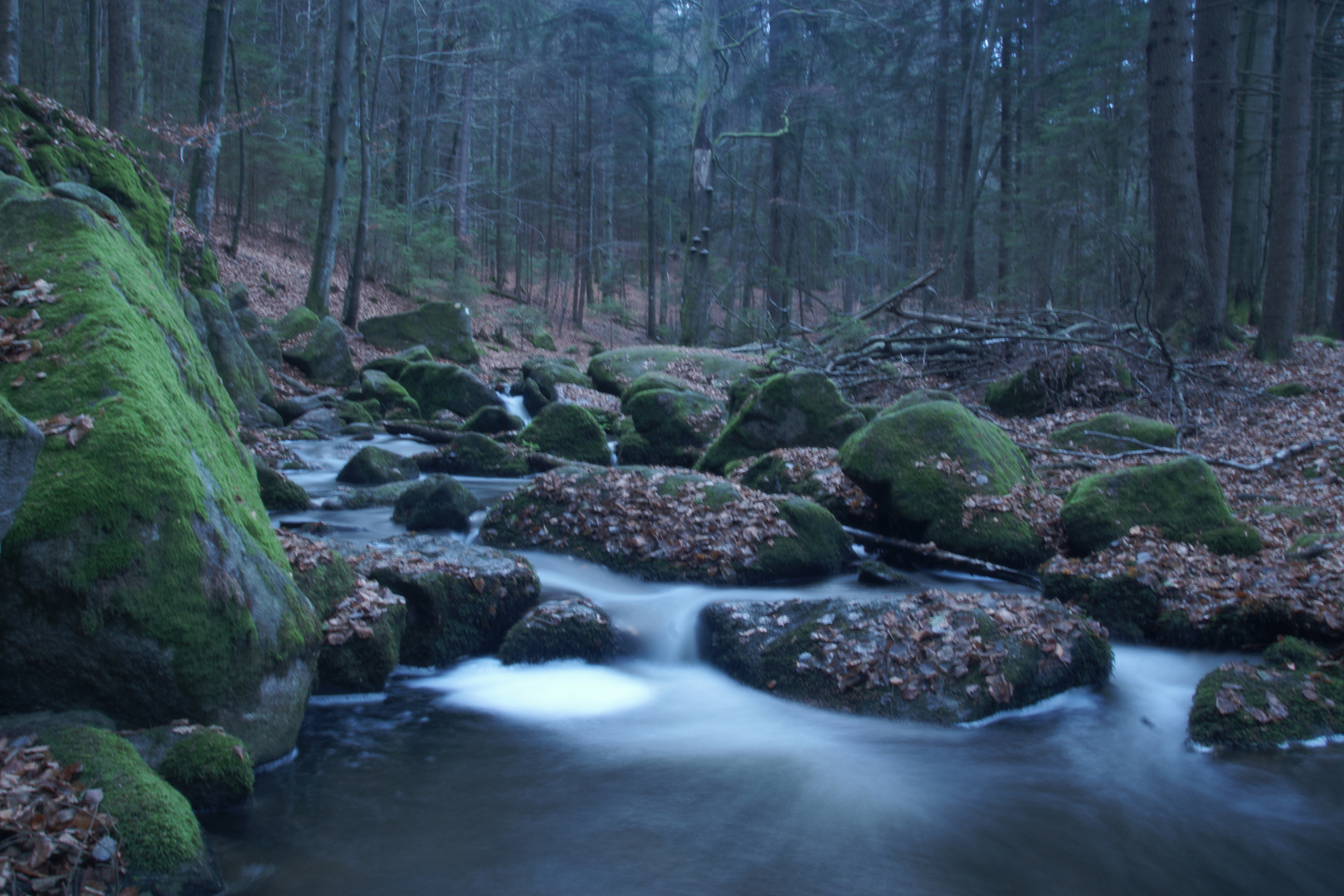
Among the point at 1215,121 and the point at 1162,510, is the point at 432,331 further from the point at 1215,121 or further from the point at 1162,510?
the point at 1162,510

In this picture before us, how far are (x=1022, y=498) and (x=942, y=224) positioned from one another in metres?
21.4

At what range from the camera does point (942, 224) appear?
27438 mm

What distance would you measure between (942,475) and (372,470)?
6.89 metres

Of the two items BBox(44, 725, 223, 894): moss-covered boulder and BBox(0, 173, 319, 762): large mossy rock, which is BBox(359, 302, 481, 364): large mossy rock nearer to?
BBox(0, 173, 319, 762): large mossy rock

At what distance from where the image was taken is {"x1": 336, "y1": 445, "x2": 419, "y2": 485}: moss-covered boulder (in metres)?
10.7

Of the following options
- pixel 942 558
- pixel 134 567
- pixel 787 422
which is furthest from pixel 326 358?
pixel 134 567

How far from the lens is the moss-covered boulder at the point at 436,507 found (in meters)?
8.71

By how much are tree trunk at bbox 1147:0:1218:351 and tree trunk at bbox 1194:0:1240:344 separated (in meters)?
1.06

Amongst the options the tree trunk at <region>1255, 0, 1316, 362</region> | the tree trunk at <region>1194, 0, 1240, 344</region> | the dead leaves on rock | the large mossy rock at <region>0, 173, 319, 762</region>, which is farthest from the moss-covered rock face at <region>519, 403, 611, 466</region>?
the tree trunk at <region>1194, 0, 1240, 344</region>

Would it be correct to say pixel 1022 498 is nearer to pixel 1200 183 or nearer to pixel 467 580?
pixel 467 580

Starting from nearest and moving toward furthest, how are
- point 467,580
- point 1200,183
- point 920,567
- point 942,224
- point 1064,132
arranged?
point 467,580 < point 920,567 < point 1200,183 < point 1064,132 < point 942,224

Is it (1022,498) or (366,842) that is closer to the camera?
(366,842)

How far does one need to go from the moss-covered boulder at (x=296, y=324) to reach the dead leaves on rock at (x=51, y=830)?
16457 millimetres

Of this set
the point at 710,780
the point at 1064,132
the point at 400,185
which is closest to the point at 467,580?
the point at 710,780
